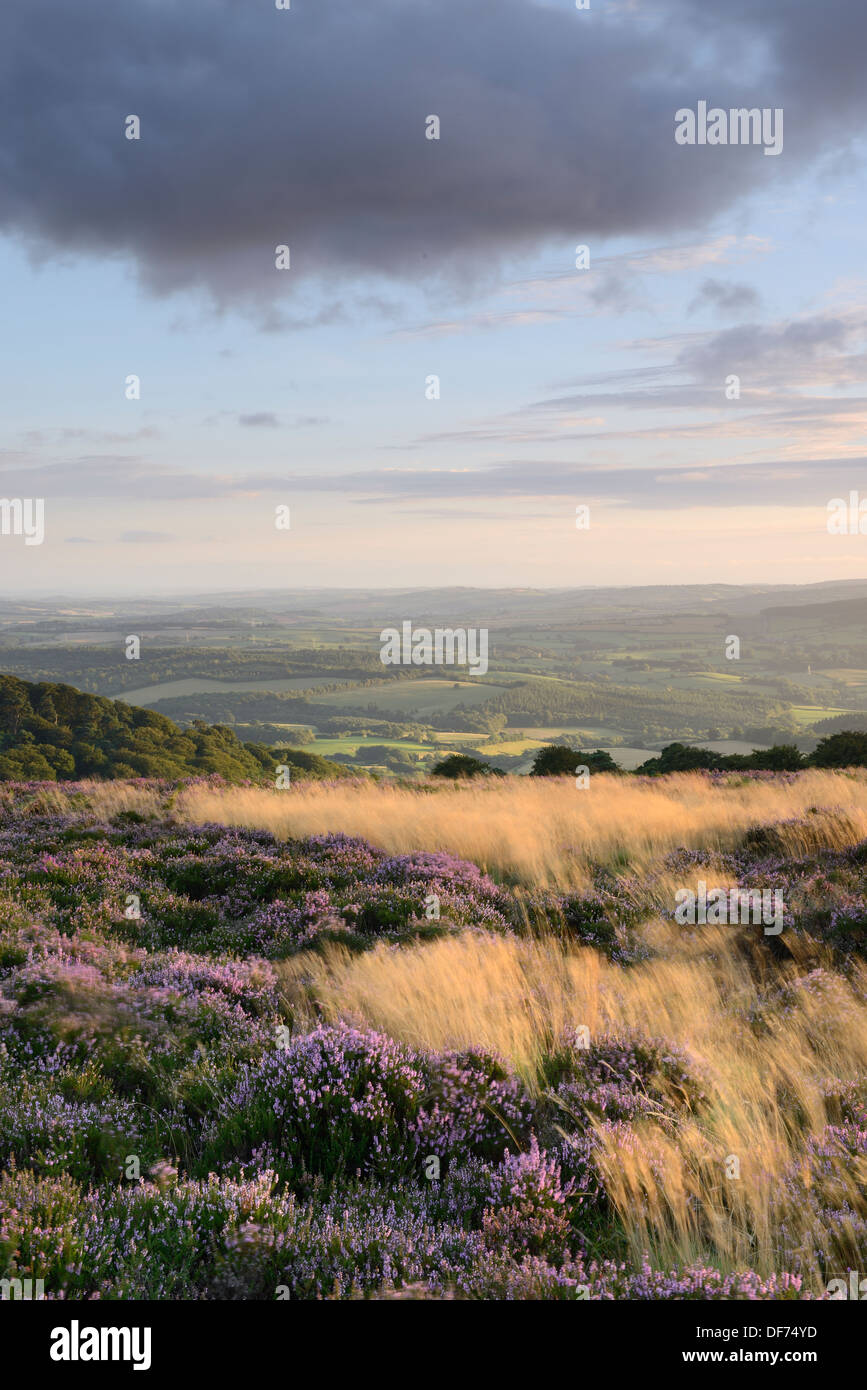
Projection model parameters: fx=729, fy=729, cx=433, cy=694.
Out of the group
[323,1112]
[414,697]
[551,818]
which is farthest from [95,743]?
[414,697]

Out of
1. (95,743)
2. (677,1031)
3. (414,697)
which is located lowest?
(677,1031)

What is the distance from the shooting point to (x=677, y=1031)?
545 cm

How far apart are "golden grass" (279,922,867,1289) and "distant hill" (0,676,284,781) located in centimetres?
1580

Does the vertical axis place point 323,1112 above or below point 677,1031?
above

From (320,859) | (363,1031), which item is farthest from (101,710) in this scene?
(363,1031)

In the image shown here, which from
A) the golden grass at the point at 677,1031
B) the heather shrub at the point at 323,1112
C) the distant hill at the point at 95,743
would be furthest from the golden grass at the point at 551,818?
the distant hill at the point at 95,743

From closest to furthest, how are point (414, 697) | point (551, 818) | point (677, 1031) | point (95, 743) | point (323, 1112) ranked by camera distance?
1. point (323, 1112)
2. point (677, 1031)
3. point (551, 818)
4. point (95, 743)
5. point (414, 697)

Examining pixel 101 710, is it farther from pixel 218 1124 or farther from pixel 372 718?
pixel 372 718

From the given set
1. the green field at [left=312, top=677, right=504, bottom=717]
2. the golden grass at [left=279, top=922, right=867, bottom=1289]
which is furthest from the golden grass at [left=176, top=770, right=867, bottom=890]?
the green field at [left=312, top=677, right=504, bottom=717]

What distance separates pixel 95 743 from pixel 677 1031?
2349 cm

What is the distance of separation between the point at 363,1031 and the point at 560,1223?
2.10 meters

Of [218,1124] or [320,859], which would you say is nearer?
[218,1124]

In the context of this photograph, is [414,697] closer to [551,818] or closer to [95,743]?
[95,743]
